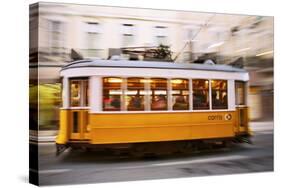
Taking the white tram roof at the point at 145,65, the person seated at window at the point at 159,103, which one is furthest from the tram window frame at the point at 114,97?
the person seated at window at the point at 159,103

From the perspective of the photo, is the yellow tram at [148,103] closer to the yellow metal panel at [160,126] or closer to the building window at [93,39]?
the yellow metal panel at [160,126]

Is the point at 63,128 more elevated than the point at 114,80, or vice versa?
the point at 114,80

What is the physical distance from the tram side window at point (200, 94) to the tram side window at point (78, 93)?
1626 mm

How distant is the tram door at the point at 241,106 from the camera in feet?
27.1

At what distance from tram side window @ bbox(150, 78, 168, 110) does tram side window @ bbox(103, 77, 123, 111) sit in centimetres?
50

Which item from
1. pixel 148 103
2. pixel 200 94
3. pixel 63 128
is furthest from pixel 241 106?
pixel 63 128

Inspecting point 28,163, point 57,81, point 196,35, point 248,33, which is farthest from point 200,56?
point 28,163

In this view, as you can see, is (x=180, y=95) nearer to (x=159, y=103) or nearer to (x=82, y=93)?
(x=159, y=103)

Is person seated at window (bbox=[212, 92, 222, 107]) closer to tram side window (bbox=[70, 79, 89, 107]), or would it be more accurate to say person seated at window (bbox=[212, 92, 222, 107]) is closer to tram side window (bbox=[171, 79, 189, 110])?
tram side window (bbox=[171, 79, 189, 110])

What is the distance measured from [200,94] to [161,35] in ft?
3.41

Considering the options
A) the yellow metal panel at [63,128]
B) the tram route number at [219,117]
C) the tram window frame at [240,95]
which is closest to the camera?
the yellow metal panel at [63,128]

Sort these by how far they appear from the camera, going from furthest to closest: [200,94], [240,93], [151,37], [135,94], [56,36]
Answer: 1. [240,93]
2. [200,94]
3. [151,37]
4. [135,94]
5. [56,36]

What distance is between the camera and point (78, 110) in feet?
23.7

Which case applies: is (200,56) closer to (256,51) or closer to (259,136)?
(256,51)
